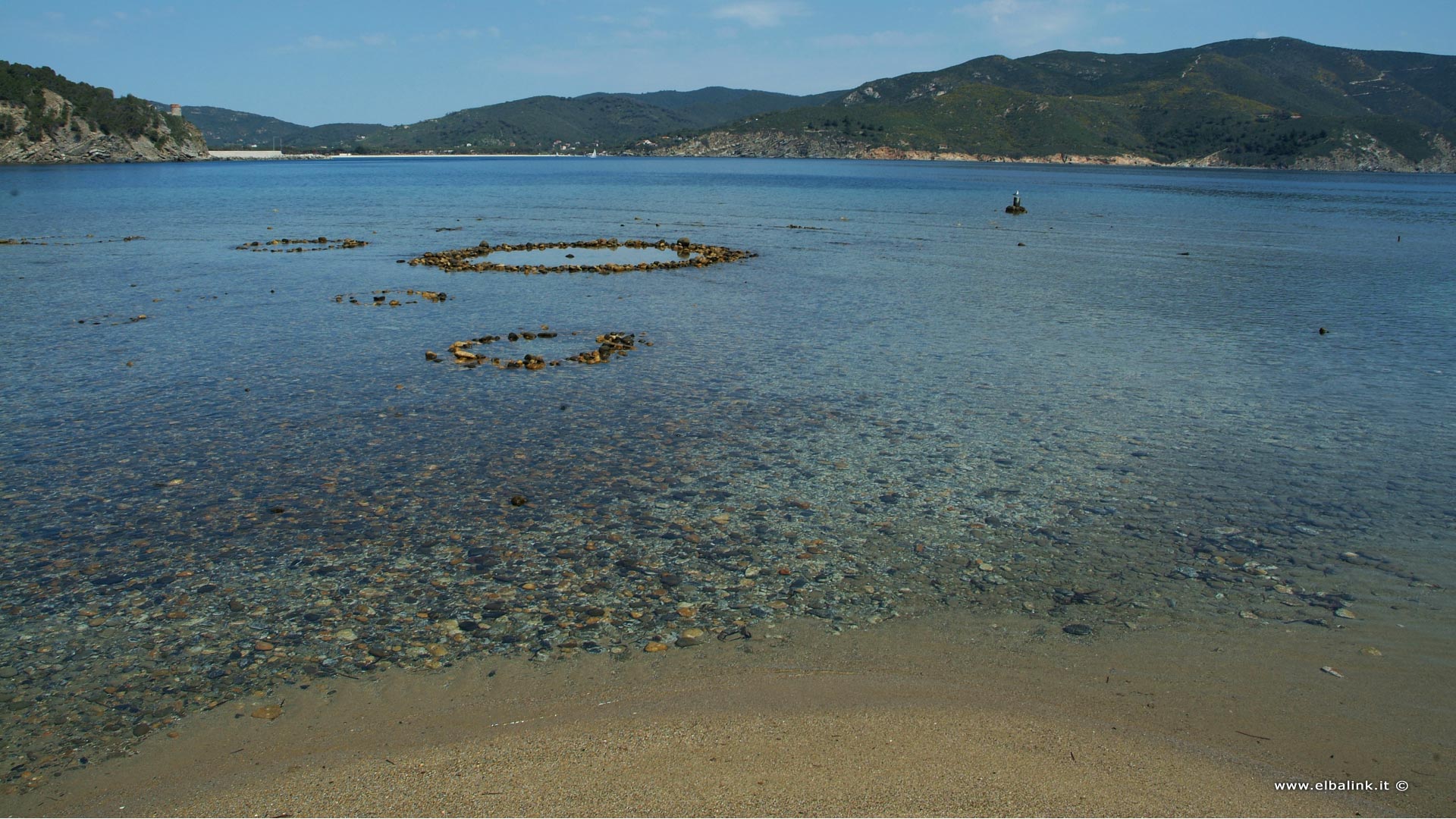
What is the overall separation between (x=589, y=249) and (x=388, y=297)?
1591 centimetres

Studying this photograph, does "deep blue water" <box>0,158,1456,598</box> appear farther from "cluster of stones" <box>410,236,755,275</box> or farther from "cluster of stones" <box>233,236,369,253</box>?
"cluster of stones" <box>233,236,369,253</box>

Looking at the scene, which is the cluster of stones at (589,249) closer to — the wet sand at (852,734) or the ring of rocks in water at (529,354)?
the ring of rocks in water at (529,354)

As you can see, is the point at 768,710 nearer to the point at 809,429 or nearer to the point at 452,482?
the point at 452,482

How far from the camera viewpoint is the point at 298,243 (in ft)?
148

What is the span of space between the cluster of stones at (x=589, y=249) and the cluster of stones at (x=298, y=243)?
6.61 metres

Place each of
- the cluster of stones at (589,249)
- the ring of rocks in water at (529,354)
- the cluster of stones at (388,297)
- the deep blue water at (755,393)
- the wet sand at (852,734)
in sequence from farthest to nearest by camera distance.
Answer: the cluster of stones at (589,249) → the cluster of stones at (388,297) → the ring of rocks in water at (529,354) → the deep blue water at (755,393) → the wet sand at (852,734)

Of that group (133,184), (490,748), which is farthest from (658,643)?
(133,184)

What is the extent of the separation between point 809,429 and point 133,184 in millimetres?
123906

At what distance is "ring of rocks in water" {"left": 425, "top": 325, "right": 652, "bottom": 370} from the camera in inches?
761

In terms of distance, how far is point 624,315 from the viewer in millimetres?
25641

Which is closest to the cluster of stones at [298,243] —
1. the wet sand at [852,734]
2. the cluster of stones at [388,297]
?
the cluster of stones at [388,297]

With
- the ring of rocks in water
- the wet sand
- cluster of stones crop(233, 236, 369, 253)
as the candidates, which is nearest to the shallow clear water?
the ring of rocks in water

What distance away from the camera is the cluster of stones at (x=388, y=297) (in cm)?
2709

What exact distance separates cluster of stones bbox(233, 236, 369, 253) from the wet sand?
3968cm
